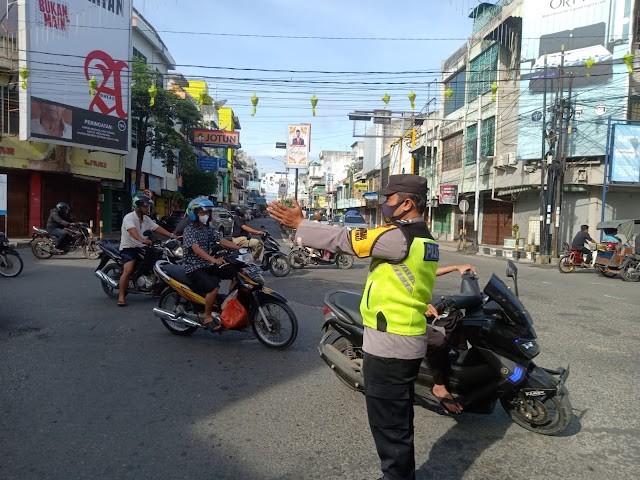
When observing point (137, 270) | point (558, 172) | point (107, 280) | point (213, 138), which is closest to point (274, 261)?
point (137, 270)

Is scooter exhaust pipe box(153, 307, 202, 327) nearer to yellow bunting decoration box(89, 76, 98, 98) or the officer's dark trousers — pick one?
the officer's dark trousers

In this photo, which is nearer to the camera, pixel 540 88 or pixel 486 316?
pixel 486 316

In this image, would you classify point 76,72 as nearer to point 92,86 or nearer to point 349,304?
point 92,86

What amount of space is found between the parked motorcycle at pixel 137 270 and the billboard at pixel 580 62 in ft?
58.1

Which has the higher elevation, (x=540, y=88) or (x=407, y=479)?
(x=540, y=88)

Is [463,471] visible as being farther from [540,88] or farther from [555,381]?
[540,88]

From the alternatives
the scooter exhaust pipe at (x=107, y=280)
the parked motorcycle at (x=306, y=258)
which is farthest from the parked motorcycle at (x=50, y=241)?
the scooter exhaust pipe at (x=107, y=280)

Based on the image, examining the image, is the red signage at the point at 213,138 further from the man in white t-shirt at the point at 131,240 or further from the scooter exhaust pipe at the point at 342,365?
the scooter exhaust pipe at the point at 342,365

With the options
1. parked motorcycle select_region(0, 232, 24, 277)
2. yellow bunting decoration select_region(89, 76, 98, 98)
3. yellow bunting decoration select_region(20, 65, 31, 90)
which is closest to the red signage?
yellow bunting decoration select_region(89, 76, 98, 98)

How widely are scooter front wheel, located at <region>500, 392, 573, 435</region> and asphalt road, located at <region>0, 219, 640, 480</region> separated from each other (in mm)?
78

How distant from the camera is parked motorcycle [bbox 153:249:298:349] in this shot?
210 inches

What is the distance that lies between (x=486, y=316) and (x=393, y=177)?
1.56 meters

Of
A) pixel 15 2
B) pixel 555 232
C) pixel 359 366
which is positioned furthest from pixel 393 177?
pixel 15 2

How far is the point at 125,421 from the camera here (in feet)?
11.7
